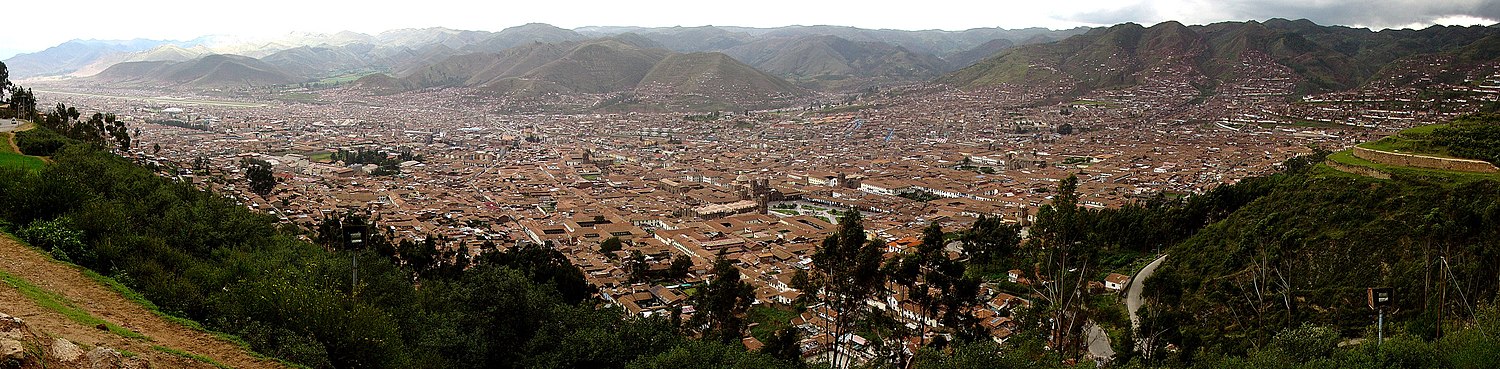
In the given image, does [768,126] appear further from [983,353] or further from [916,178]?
[983,353]

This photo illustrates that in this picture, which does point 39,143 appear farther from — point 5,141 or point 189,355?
point 189,355

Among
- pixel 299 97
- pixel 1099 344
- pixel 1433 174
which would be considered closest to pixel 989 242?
pixel 1099 344

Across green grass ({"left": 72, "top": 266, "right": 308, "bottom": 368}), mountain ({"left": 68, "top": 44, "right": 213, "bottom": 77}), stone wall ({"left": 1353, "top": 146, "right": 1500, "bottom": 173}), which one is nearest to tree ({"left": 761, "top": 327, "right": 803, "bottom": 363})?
green grass ({"left": 72, "top": 266, "right": 308, "bottom": 368})

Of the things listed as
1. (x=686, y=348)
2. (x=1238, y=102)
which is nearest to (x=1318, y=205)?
(x=686, y=348)

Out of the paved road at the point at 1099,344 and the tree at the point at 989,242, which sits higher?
the tree at the point at 989,242

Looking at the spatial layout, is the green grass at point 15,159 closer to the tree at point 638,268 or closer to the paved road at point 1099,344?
the tree at point 638,268

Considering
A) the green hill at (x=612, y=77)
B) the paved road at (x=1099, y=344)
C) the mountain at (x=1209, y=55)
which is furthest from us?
the green hill at (x=612, y=77)

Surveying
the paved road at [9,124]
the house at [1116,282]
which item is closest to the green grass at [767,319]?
the house at [1116,282]
